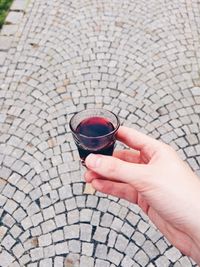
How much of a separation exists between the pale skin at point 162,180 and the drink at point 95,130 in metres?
0.16

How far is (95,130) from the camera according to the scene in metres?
2.92

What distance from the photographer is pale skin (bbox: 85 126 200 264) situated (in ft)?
8.59

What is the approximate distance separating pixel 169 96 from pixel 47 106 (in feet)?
5.96

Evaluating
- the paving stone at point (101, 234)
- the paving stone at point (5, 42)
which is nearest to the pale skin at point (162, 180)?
the paving stone at point (101, 234)

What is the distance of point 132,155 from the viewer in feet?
11.2

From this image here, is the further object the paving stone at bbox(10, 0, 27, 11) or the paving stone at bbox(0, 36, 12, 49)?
the paving stone at bbox(10, 0, 27, 11)

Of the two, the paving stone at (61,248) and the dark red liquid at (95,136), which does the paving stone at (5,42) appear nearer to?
the paving stone at (61,248)

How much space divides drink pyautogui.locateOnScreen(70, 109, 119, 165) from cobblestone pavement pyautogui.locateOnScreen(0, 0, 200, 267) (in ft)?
5.03

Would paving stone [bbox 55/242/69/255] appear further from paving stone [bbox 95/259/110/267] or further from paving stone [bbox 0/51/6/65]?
paving stone [bbox 0/51/6/65]

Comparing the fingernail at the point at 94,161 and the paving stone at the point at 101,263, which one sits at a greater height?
the fingernail at the point at 94,161

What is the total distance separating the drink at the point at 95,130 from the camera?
2.84m

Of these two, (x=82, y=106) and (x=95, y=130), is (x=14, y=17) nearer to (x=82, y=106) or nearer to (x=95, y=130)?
(x=82, y=106)

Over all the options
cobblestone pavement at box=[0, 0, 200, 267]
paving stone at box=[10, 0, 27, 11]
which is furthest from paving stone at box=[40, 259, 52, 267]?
paving stone at box=[10, 0, 27, 11]

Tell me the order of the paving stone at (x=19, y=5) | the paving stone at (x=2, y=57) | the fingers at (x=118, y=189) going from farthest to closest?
the paving stone at (x=19, y=5) → the paving stone at (x=2, y=57) → the fingers at (x=118, y=189)
